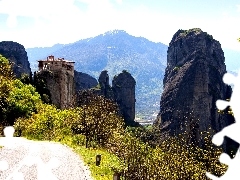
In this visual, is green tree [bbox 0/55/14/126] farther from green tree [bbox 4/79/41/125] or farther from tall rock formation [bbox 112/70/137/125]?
tall rock formation [bbox 112/70/137/125]

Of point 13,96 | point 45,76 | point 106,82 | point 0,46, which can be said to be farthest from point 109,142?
point 0,46

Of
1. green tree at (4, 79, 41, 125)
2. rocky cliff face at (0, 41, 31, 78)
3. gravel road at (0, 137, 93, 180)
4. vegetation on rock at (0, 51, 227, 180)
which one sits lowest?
gravel road at (0, 137, 93, 180)

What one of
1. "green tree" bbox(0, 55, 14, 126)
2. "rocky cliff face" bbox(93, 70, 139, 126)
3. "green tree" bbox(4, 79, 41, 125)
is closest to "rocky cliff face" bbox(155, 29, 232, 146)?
"rocky cliff face" bbox(93, 70, 139, 126)

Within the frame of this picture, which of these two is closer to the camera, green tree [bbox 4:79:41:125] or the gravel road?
the gravel road

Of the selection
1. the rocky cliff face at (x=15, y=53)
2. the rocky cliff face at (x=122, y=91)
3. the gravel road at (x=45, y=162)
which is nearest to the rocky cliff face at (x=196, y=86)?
the rocky cliff face at (x=122, y=91)

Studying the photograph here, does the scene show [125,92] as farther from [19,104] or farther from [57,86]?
[19,104]

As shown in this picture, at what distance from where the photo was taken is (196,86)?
340 feet

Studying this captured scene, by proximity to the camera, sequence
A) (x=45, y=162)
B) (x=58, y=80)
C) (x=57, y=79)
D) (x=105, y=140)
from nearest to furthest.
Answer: (x=45, y=162), (x=105, y=140), (x=57, y=79), (x=58, y=80)

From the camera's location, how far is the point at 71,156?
84.8ft

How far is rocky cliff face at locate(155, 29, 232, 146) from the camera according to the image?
10112 centimetres

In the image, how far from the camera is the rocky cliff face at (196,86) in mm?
101125

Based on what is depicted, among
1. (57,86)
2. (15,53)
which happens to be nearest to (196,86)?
(57,86)

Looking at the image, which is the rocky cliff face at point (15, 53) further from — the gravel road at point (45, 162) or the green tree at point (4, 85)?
the gravel road at point (45, 162)

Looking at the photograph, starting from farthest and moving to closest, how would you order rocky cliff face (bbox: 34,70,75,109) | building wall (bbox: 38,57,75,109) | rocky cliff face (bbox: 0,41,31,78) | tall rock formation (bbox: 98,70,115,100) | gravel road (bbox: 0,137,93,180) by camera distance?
rocky cliff face (bbox: 0,41,31,78)
tall rock formation (bbox: 98,70,115,100)
building wall (bbox: 38,57,75,109)
rocky cliff face (bbox: 34,70,75,109)
gravel road (bbox: 0,137,93,180)
